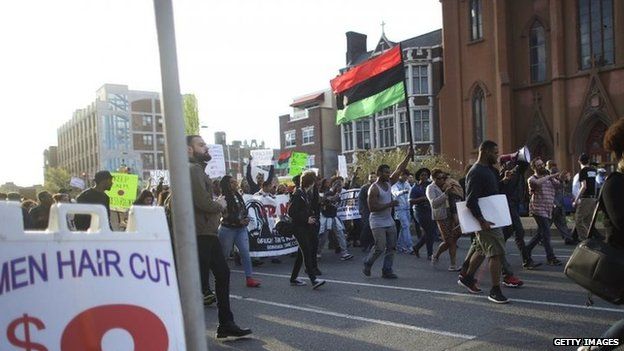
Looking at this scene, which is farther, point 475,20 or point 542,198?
point 475,20

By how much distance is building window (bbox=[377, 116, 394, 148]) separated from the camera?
150 ft

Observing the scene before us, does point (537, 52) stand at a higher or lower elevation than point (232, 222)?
higher

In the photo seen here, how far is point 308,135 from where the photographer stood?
54.6 m

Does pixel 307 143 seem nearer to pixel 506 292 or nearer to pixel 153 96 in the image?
pixel 506 292

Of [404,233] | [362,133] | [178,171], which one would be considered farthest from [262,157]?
[362,133]

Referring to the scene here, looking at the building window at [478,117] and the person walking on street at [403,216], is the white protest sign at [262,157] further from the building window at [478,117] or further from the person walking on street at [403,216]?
the building window at [478,117]

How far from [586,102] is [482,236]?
964 inches

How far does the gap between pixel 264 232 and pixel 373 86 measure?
391 centimetres

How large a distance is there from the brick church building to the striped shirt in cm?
1977

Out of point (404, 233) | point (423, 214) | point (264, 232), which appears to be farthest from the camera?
point (404, 233)

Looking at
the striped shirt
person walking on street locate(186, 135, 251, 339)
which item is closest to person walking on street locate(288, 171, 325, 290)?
person walking on street locate(186, 135, 251, 339)

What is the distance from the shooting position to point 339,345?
532 centimetres

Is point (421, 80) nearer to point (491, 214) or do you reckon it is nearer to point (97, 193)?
point (491, 214)

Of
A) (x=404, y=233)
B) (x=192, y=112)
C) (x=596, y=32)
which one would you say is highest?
(x=596, y=32)
